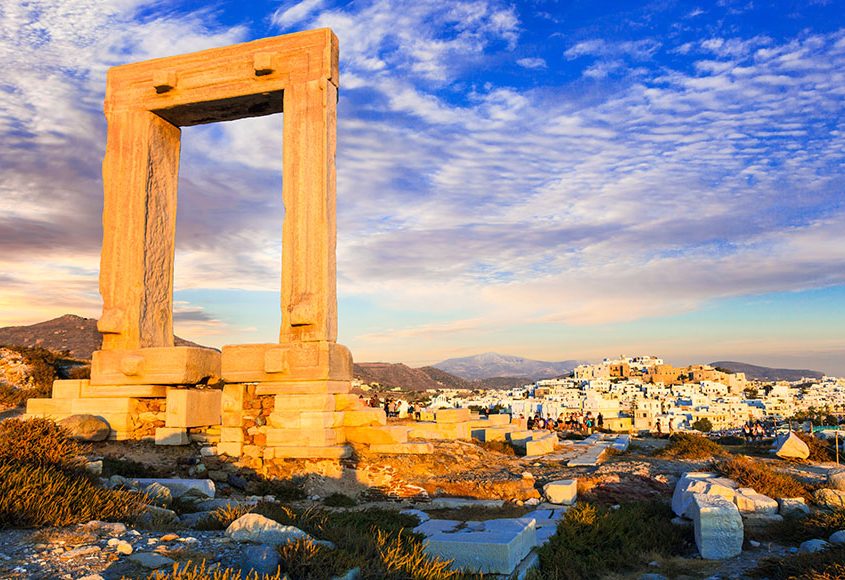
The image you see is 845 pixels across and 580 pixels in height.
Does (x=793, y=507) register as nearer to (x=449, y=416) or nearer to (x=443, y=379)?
(x=449, y=416)

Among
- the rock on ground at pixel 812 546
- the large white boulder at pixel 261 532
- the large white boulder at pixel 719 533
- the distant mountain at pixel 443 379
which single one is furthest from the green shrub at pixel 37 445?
the distant mountain at pixel 443 379

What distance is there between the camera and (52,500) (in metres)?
5.15

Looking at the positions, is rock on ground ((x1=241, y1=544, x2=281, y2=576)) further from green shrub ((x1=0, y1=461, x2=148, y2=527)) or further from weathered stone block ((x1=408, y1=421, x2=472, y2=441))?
weathered stone block ((x1=408, y1=421, x2=472, y2=441))

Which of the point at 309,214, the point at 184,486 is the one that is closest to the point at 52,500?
the point at 184,486

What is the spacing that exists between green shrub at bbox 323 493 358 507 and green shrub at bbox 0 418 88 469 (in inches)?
139

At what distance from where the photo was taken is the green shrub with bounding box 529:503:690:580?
6.48 m

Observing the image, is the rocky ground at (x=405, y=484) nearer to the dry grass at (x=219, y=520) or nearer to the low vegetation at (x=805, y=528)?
the dry grass at (x=219, y=520)

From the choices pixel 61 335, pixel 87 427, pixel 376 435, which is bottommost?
pixel 376 435

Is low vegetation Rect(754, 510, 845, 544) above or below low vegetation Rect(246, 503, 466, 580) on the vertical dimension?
below

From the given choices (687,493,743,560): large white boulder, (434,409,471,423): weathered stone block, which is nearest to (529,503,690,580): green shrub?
(687,493,743,560): large white boulder

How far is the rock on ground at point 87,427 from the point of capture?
10797mm

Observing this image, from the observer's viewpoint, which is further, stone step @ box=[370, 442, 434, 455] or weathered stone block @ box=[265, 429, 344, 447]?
stone step @ box=[370, 442, 434, 455]

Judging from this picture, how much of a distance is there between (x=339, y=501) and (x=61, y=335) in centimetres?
4642

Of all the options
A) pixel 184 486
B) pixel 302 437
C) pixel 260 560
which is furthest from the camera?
pixel 302 437
